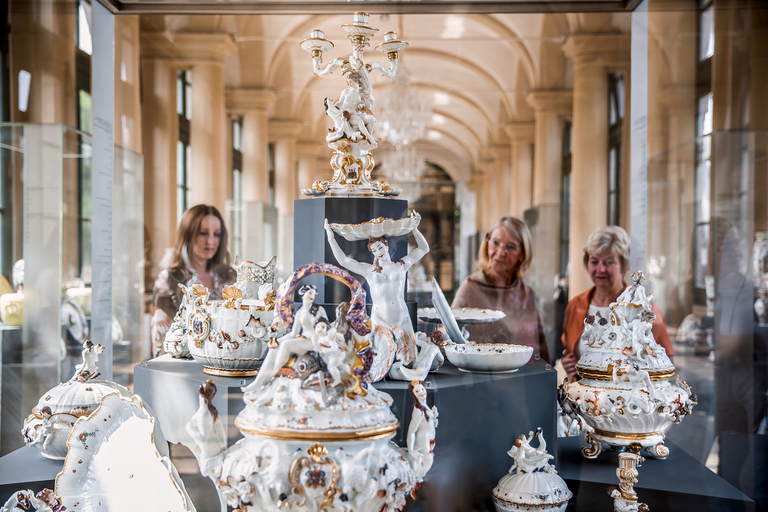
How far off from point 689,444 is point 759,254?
71.9 inches

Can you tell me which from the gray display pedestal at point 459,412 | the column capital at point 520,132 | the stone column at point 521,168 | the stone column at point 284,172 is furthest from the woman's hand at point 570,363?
the column capital at point 520,132

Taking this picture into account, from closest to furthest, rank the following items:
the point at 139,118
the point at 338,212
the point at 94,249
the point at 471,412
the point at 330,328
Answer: the point at 330,328, the point at 471,412, the point at 338,212, the point at 94,249, the point at 139,118

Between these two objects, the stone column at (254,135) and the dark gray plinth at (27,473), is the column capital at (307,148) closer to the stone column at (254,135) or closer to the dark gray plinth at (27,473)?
the stone column at (254,135)

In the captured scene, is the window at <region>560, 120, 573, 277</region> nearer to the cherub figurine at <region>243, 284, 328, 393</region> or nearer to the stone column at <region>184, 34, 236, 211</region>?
the stone column at <region>184, 34, 236, 211</region>

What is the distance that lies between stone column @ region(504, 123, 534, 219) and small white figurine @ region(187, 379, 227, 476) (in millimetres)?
7722

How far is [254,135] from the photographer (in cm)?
965

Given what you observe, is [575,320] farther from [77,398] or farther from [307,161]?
[307,161]

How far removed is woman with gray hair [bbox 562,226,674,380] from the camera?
531 centimetres

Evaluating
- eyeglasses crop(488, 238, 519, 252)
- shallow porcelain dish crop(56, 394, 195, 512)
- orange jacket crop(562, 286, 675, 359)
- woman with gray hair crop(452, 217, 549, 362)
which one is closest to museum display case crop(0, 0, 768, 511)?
shallow porcelain dish crop(56, 394, 195, 512)

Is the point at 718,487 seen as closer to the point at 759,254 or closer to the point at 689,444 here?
the point at 689,444

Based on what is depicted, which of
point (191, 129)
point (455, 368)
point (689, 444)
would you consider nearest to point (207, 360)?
point (455, 368)

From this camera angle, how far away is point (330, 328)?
2.53 m

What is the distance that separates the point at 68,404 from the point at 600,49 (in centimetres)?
727

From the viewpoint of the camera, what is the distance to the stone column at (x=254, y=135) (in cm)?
934
